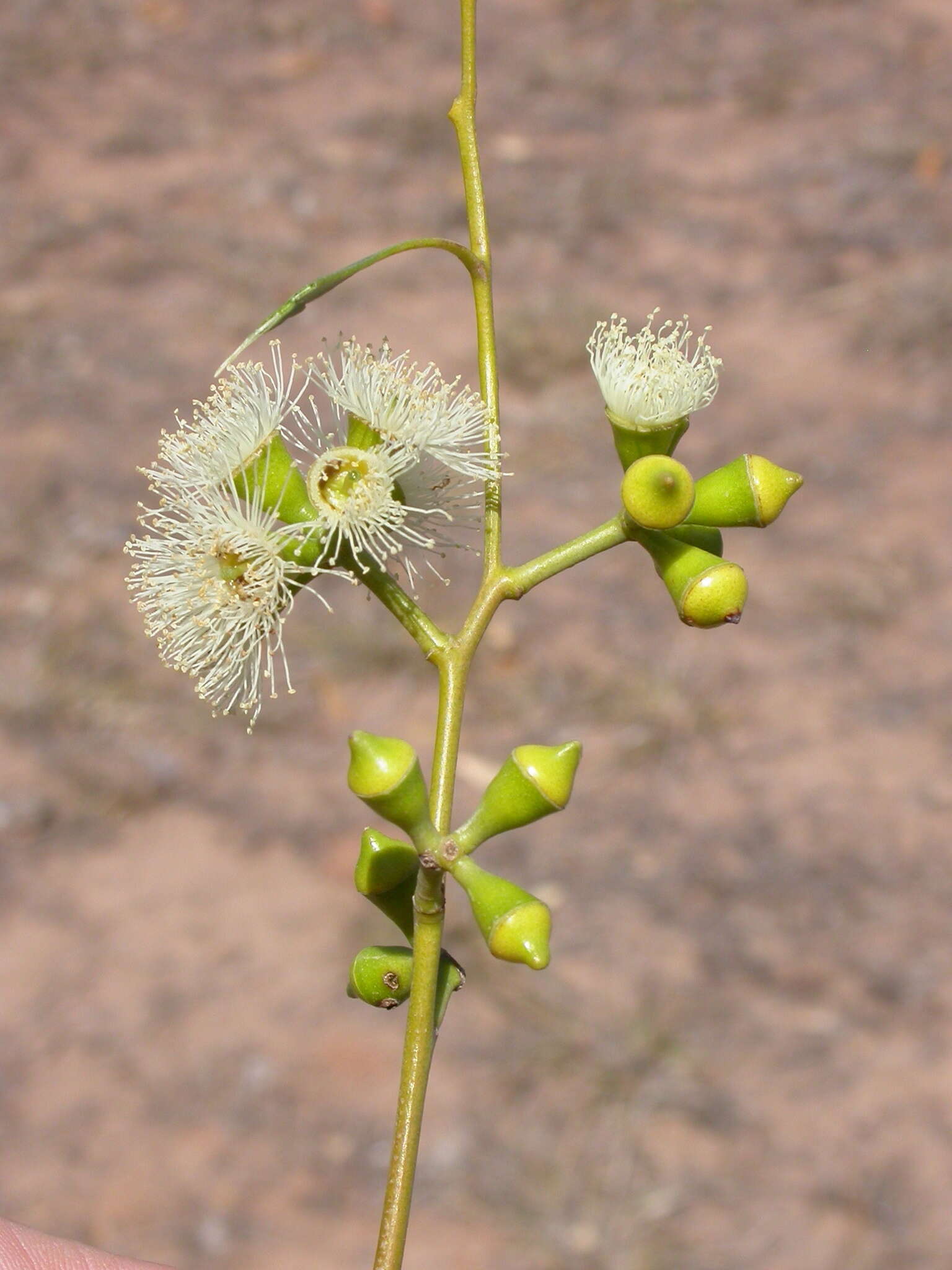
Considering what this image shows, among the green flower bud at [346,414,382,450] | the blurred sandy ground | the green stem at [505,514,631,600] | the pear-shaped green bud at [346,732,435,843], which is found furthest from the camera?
the blurred sandy ground

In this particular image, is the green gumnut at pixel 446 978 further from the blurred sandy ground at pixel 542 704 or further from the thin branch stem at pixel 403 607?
the blurred sandy ground at pixel 542 704

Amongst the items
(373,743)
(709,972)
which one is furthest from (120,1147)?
(373,743)

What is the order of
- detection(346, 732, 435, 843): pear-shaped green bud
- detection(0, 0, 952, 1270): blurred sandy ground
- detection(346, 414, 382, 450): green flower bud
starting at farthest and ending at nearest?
detection(0, 0, 952, 1270): blurred sandy ground → detection(346, 414, 382, 450): green flower bud → detection(346, 732, 435, 843): pear-shaped green bud

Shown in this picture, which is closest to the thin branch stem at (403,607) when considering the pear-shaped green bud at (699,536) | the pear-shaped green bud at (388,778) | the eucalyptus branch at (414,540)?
the eucalyptus branch at (414,540)

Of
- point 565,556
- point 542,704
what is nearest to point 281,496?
point 565,556

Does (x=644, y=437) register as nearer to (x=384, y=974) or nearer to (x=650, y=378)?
(x=650, y=378)

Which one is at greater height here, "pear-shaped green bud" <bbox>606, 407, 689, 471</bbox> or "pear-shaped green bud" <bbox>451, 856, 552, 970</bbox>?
"pear-shaped green bud" <bbox>606, 407, 689, 471</bbox>

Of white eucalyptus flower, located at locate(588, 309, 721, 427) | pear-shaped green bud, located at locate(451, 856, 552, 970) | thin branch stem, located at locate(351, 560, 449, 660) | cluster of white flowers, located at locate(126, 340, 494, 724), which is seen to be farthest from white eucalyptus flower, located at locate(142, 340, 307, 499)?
pear-shaped green bud, located at locate(451, 856, 552, 970)

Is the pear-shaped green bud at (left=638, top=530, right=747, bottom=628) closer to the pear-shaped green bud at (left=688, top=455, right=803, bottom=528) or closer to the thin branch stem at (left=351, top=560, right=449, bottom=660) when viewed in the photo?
the pear-shaped green bud at (left=688, top=455, right=803, bottom=528)
